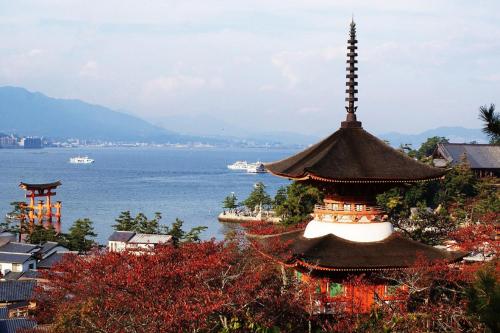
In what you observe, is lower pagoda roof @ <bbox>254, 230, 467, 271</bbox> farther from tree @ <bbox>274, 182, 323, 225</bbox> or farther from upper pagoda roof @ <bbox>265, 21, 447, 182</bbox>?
tree @ <bbox>274, 182, 323, 225</bbox>

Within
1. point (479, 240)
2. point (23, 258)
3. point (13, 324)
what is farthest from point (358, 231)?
point (23, 258)

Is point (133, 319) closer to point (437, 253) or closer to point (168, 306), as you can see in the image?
point (168, 306)

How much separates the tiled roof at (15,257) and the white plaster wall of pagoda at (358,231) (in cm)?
2173

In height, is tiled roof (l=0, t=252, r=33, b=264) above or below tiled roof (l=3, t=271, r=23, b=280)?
above

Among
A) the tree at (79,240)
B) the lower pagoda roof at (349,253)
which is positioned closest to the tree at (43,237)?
the tree at (79,240)

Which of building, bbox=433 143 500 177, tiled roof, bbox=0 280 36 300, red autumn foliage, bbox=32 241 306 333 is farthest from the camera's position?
building, bbox=433 143 500 177

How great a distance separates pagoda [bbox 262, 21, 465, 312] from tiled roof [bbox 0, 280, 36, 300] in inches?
539

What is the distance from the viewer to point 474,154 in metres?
57.9

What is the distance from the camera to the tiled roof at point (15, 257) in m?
31.9


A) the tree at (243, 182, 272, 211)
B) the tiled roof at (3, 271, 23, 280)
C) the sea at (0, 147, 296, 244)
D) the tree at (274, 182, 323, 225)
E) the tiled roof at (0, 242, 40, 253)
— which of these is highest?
the tree at (274, 182, 323, 225)

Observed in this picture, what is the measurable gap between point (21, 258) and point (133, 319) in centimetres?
2352

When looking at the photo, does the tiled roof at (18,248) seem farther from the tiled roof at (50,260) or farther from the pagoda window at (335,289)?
the pagoda window at (335,289)

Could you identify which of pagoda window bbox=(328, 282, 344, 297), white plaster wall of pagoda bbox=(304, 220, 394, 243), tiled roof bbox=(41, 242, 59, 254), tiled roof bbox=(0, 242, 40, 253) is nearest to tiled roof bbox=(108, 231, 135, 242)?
tiled roof bbox=(41, 242, 59, 254)

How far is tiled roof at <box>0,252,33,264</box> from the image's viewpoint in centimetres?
3192
